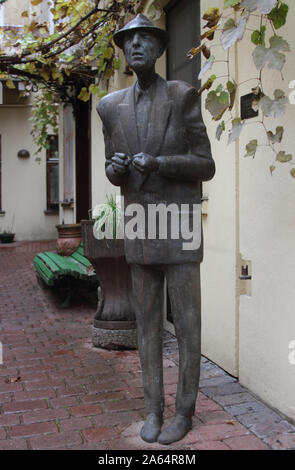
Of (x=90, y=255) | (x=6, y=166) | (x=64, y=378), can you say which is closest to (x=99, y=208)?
(x=90, y=255)

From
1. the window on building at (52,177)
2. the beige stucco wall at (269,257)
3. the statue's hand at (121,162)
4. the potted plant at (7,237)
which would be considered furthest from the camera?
the window on building at (52,177)

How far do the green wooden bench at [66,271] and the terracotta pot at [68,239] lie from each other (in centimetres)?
17

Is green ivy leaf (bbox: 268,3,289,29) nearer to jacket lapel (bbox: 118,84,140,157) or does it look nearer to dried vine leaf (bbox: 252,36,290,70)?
dried vine leaf (bbox: 252,36,290,70)

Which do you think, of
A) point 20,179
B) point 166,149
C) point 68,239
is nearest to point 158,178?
point 166,149

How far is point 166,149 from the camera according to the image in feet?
8.90

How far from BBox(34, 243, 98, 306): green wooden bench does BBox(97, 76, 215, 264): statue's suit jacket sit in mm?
3450

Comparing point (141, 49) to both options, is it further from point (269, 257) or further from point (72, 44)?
point (72, 44)

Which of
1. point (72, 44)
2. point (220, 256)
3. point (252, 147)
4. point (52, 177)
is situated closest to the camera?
point (252, 147)

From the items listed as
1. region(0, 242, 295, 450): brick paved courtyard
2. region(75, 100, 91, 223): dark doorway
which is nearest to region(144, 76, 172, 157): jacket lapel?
region(0, 242, 295, 450): brick paved courtyard

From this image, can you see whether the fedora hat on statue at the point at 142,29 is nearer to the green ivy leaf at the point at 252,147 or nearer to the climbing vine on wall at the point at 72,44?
the green ivy leaf at the point at 252,147

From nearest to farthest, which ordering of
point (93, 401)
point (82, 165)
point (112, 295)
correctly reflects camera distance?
point (93, 401) → point (112, 295) → point (82, 165)

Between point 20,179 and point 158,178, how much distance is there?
1329 cm

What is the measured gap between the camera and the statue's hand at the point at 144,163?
8.33ft

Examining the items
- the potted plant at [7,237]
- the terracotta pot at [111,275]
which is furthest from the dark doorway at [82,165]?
the potted plant at [7,237]
